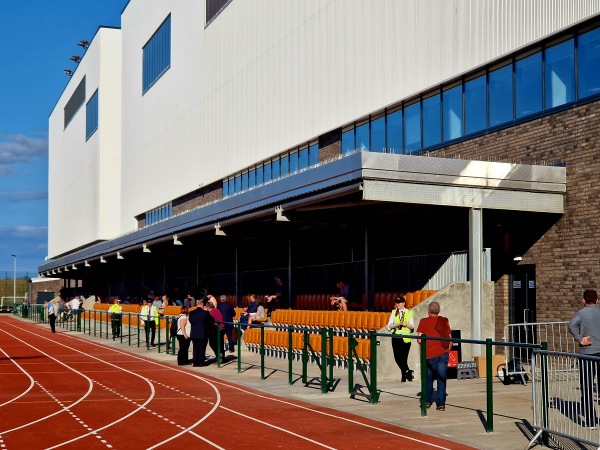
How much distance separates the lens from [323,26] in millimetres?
34219

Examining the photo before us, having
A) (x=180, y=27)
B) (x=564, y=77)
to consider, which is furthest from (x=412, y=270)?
(x=180, y=27)

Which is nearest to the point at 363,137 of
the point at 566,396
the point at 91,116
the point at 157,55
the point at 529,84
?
the point at 529,84

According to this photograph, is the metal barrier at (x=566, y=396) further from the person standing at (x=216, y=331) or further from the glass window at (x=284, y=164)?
the glass window at (x=284, y=164)

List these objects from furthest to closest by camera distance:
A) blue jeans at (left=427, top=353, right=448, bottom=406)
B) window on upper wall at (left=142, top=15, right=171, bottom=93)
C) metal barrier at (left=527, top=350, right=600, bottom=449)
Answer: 1. window on upper wall at (left=142, top=15, right=171, bottom=93)
2. blue jeans at (left=427, top=353, right=448, bottom=406)
3. metal barrier at (left=527, top=350, right=600, bottom=449)

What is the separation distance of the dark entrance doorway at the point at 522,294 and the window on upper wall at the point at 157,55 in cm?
3875

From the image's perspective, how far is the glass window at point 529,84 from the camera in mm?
22453

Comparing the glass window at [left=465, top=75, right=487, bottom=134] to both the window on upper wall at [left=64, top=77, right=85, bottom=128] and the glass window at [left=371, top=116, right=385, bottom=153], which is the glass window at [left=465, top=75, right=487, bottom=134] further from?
the window on upper wall at [left=64, top=77, right=85, bottom=128]

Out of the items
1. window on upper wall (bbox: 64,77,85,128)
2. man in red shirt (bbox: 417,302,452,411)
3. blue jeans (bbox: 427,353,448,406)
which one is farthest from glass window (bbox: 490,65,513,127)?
window on upper wall (bbox: 64,77,85,128)

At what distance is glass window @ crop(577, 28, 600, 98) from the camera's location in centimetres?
2045

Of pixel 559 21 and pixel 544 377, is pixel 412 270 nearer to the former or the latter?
pixel 559 21

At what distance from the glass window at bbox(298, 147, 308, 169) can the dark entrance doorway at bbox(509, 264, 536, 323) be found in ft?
47.9

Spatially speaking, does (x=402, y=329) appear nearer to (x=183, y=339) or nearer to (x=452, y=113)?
(x=183, y=339)

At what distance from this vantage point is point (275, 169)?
39562mm

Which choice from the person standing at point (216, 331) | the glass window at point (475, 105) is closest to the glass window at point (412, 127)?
the glass window at point (475, 105)
